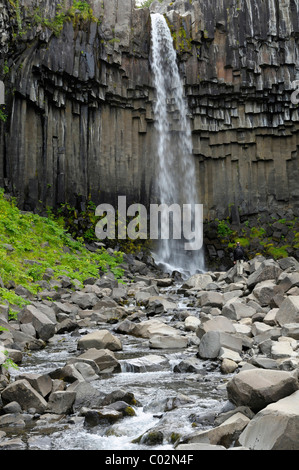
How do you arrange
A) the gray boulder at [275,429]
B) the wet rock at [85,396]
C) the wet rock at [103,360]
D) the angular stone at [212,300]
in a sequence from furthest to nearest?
the angular stone at [212,300]
the wet rock at [103,360]
the wet rock at [85,396]
the gray boulder at [275,429]

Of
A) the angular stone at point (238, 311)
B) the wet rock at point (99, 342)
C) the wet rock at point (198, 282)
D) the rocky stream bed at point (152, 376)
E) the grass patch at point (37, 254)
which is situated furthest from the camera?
the wet rock at point (198, 282)

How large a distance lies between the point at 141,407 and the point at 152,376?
1.43 metres

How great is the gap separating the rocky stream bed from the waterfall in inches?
534

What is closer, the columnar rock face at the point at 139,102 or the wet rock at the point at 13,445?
the wet rock at the point at 13,445

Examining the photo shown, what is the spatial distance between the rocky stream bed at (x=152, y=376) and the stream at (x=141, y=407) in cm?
1

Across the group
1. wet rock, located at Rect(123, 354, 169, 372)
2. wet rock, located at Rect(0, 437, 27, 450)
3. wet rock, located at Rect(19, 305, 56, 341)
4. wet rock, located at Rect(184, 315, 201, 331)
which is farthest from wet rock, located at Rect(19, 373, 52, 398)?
wet rock, located at Rect(184, 315, 201, 331)

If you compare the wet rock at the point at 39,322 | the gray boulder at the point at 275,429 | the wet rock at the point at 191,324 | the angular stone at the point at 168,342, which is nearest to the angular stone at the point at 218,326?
the angular stone at the point at 168,342

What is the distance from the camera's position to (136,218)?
81.6 feet

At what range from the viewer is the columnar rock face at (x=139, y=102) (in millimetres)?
20812

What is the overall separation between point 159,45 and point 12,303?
66.7ft

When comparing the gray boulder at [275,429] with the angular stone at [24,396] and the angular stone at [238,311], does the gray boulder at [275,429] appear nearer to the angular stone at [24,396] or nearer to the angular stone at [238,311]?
the angular stone at [24,396]

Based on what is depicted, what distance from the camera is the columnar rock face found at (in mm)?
20812

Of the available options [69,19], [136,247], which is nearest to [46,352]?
[136,247]

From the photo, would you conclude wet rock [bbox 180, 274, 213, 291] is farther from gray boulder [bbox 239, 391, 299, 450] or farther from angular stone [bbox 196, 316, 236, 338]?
gray boulder [bbox 239, 391, 299, 450]
